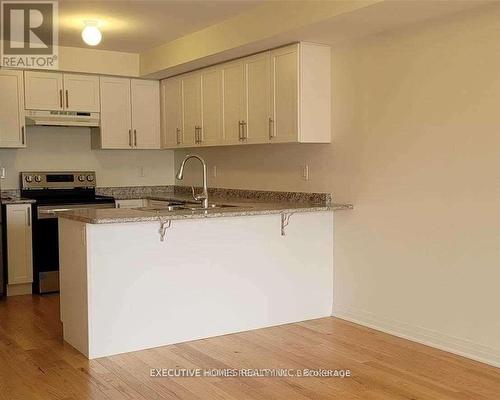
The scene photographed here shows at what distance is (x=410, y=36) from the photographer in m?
4.14

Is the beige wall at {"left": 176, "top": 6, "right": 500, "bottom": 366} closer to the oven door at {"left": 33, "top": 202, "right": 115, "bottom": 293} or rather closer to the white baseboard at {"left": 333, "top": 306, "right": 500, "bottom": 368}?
the white baseboard at {"left": 333, "top": 306, "right": 500, "bottom": 368}

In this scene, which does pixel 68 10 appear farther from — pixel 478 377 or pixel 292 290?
pixel 478 377

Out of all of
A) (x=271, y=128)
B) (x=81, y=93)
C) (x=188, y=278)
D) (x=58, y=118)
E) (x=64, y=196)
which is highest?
(x=81, y=93)

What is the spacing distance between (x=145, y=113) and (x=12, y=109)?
133 cm

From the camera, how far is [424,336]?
4.11 m

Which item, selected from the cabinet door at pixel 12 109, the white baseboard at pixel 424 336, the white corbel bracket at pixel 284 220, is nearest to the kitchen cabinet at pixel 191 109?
the cabinet door at pixel 12 109

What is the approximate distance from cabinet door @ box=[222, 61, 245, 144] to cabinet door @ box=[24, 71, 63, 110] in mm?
1705

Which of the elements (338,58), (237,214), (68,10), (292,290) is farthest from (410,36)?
(68,10)

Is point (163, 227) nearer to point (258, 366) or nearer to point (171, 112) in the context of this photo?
point (258, 366)

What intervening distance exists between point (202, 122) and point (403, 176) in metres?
2.22

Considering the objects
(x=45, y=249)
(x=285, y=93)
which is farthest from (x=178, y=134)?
(x=285, y=93)

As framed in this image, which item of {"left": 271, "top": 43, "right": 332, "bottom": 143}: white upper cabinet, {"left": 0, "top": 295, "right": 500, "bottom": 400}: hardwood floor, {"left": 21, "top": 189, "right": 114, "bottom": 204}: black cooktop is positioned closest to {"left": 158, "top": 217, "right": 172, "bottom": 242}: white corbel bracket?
{"left": 0, "top": 295, "right": 500, "bottom": 400}: hardwood floor

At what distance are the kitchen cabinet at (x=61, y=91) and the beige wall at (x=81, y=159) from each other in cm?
42

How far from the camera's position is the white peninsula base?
3865mm
